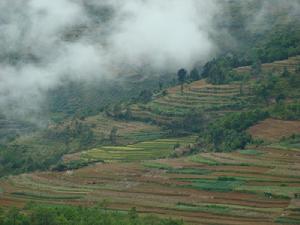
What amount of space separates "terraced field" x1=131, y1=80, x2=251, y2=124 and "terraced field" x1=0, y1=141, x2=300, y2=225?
14519 mm

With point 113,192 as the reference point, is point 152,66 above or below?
above

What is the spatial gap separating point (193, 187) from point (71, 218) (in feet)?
31.8

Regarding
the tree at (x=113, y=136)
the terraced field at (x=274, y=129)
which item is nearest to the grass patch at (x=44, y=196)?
the terraced field at (x=274, y=129)

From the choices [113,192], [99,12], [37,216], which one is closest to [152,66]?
[99,12]

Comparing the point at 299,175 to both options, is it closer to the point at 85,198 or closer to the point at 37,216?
the point at 85,198

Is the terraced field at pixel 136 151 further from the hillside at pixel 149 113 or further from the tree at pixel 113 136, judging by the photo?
the tree at pixel 113 136

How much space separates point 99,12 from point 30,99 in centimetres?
2821

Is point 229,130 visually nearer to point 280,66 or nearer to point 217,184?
point 217,184

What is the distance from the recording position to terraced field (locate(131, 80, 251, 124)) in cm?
5988

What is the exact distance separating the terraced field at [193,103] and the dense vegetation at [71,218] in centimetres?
2915

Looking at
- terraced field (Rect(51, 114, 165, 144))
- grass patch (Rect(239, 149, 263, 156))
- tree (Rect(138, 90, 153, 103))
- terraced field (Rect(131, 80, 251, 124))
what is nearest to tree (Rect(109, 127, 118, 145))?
terraced field (Rect(51, 114, 165, 144))

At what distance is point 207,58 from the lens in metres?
90.2

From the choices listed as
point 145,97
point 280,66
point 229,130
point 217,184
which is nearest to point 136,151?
point 229,130

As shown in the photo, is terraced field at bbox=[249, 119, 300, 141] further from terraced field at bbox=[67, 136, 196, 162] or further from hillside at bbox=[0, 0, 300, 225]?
terraced field at bbox=[67, 136, 196, 162]
